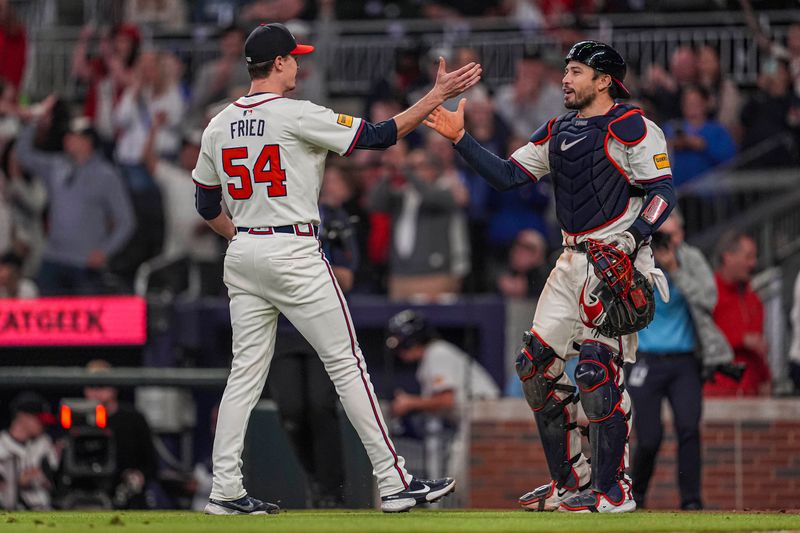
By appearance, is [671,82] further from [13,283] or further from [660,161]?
[660,161]

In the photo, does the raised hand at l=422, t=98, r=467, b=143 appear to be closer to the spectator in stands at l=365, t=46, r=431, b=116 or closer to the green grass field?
the green grass field

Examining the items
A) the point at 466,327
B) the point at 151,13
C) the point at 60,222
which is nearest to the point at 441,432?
the point at 466,327

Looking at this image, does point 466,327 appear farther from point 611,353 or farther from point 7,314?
point 611,353

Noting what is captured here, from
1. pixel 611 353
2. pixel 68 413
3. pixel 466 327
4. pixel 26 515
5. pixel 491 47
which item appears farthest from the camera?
pixel 491 47

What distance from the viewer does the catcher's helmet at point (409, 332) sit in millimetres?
11312

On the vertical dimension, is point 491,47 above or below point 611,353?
above

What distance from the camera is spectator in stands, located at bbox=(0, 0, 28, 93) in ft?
51.1

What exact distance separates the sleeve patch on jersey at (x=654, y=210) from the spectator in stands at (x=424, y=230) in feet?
18.2

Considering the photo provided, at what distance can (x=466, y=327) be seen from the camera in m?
12.1

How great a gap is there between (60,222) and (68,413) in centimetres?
367

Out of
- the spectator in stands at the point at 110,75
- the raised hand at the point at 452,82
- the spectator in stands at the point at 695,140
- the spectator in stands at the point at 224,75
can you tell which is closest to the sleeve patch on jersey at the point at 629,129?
the raised hand at the point at 452,82

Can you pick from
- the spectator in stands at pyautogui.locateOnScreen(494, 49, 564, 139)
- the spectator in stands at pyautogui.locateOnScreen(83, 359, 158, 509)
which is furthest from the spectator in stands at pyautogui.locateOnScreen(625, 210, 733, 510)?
the spectator in stands at pyautogui.locateOnScreen(494, 49, 564, 139)

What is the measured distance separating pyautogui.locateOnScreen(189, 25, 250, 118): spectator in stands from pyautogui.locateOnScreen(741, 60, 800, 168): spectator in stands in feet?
16.3

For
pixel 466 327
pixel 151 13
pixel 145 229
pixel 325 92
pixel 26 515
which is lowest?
pixel 26 515
